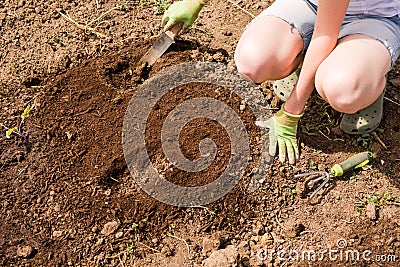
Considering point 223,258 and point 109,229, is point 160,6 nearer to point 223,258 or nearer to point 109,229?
point 109,229

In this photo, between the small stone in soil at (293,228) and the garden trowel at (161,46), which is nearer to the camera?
the small stone in soil at (293,228)

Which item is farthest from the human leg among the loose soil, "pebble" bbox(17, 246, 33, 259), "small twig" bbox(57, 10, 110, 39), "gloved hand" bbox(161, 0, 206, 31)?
"pebble" bbox(17, 246, 33, 259)

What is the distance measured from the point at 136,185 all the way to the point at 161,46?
2.17ft

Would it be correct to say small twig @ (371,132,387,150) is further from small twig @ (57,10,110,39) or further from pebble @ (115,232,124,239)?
small twig @ (57,10,110,39)

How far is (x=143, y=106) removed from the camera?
2320 millimetres

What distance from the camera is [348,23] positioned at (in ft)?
7.14

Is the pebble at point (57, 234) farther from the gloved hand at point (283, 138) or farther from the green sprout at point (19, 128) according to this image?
the gloved hand at point (283, 138)

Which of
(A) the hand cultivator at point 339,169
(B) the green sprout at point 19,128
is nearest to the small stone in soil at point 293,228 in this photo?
(A) the hand cultivator at point 339,169

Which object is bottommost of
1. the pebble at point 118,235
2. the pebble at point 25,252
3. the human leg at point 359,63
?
the pebble at point 25,252

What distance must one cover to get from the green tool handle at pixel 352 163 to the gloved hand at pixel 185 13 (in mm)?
856

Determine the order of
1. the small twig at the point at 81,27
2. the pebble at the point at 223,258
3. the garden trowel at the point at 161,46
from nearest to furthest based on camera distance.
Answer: the pebble at the point at 223,258, the garden trowel at the point at 161,46, the small twig at the point at 81,27

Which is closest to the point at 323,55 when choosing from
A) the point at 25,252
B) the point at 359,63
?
the point at 359,63

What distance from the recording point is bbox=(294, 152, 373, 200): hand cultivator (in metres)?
2.19

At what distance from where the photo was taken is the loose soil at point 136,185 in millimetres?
2045
